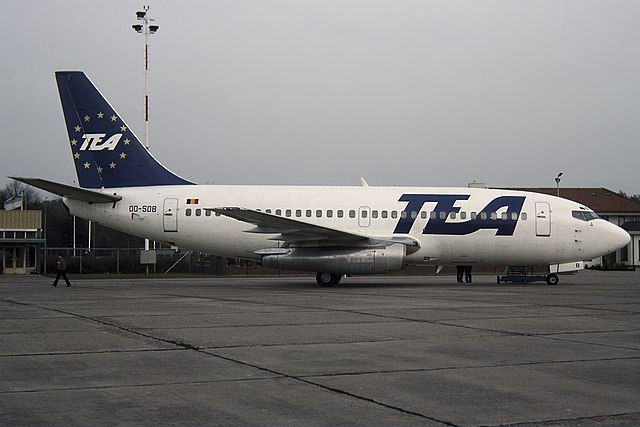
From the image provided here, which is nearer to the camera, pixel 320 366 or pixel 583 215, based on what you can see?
pixel 320 366

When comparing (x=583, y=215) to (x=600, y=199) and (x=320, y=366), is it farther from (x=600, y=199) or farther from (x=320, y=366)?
(x=600, y=199)

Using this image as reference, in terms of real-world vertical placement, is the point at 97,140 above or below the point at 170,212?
above

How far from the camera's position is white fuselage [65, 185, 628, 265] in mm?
26453

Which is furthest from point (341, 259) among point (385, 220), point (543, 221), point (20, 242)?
point (20, 242)

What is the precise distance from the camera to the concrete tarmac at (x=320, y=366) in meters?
6.35

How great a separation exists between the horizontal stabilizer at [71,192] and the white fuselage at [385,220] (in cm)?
30

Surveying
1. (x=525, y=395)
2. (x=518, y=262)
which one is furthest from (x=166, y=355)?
(x=518, y=262)

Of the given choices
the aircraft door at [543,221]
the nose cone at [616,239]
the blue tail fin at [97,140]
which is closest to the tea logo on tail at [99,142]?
the blue tail fin at [97,140]

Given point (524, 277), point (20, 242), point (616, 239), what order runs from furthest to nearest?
point (20, 242), point (524, 277), point (616, 239)

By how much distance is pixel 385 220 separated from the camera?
86.8ft

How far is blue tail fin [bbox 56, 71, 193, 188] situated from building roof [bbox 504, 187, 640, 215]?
A: 5495 centimetres

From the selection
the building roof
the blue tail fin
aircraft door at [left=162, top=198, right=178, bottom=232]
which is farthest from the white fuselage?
the building roof

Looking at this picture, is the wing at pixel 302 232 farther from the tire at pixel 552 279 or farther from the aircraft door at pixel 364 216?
the tire at pixel 552 279

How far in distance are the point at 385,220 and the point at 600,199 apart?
187 feet
